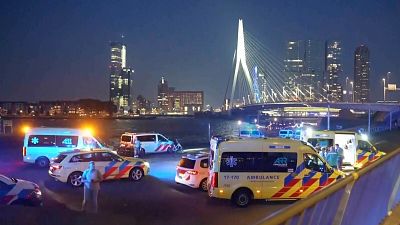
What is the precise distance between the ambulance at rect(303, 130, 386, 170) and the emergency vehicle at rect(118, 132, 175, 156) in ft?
39.0

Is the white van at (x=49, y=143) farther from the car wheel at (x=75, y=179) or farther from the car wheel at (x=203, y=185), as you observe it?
the car wheel at (x=203, y=185)

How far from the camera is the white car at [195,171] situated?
17391 mm

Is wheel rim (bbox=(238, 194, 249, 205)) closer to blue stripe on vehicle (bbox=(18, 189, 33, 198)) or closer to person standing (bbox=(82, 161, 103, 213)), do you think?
person standing (bbox=(82, 161, 103, 213))

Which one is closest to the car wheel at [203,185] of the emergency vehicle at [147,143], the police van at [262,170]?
the police van at [262,170]

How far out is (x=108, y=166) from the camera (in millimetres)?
19578

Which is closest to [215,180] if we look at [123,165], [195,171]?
[195,171]

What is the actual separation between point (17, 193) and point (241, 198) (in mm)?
6207

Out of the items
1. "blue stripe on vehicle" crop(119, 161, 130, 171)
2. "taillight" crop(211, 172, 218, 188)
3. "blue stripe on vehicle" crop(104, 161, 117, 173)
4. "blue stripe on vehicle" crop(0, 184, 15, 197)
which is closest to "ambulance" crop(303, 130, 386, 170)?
"blue stripe on vehicle" crop(119, 161, 130, 171)

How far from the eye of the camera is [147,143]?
1344 inches

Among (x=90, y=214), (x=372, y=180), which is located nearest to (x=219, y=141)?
(x=90, y=214)

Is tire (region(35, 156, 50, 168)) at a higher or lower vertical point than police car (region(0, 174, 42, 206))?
lower

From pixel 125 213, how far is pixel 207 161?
4495 millimetres

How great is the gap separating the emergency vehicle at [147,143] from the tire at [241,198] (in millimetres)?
17892

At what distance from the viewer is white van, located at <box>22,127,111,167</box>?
2505cm
